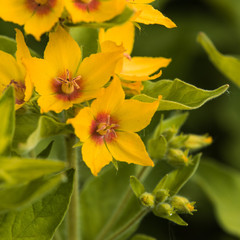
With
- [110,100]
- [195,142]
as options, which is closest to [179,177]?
[195,142]

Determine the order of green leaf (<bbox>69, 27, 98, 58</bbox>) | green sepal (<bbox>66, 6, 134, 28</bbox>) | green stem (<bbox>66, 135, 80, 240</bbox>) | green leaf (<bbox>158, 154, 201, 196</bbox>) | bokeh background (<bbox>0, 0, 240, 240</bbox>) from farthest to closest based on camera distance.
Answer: bokeh background (<bbox>0, 0, 240, 240</bbox>) → green leaf (<bbox>69, 27, 98, 58</bbox>) → green leaf (<bbox>158, 154, 201, 196</bbox>) → green stem (<bbox>66, 135, 80, 240</bbox>) → green sepal (<bbox>66, 6, 134, 28</bbox>)

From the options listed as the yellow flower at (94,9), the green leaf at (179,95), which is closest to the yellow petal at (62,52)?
the yellow flower at (94,9)

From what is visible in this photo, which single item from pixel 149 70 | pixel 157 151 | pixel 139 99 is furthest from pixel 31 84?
pixel 157 151

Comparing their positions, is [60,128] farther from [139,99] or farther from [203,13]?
[203,13]

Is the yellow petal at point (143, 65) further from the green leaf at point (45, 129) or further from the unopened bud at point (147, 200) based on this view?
the unopened bud at point (147, 200)

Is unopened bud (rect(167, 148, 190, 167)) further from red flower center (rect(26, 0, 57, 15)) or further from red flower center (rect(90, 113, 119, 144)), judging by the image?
red flower center (rect(26, 0, 57, 15))

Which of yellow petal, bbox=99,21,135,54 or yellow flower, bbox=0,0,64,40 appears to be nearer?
yellow flower, bbox=0,0,64,40

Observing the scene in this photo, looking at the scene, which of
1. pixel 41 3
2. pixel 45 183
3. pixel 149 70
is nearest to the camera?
pixel 45 183

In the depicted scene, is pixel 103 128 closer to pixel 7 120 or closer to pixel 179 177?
pixel 7 120

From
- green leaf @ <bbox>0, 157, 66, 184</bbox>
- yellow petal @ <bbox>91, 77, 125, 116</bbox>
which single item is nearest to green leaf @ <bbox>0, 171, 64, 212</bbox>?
green leaf @ <bbox>0, 157, 66, 184</bbox>
